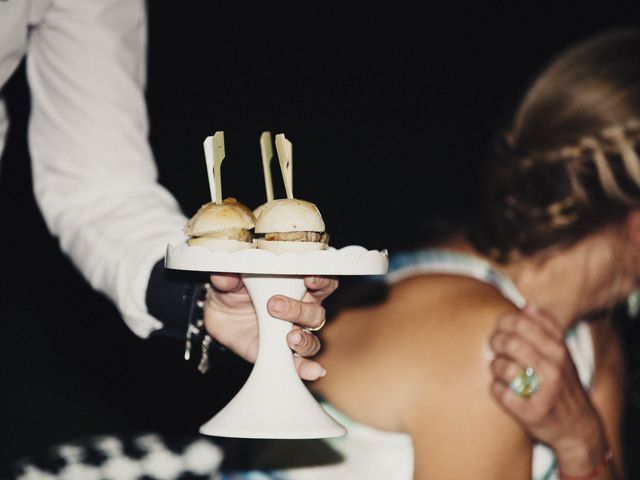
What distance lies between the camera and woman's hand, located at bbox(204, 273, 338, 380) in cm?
74

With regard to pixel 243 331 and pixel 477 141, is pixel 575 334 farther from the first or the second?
pixel 477 141

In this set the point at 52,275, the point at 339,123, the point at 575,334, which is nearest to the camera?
the point at 575,334

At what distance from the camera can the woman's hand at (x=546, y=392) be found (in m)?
1.22

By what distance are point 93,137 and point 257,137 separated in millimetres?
1310

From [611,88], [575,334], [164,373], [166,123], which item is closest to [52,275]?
[164,373]

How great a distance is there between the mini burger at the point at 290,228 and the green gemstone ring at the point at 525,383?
0.61 metres

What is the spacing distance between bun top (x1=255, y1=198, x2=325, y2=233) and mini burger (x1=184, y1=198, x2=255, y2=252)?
2 cm

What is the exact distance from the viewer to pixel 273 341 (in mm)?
756

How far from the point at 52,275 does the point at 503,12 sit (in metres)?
1.77

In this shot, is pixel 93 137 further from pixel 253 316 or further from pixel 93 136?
pixel 253 316

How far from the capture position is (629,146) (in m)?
1.34

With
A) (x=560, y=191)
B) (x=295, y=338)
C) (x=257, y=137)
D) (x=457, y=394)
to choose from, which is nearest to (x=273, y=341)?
(x=295, y=338)

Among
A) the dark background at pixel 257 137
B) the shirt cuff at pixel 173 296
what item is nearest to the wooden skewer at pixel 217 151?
the shirt cuff at pixel 173 296

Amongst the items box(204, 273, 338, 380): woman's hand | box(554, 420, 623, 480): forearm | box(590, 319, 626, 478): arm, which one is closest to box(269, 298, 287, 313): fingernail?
box(204, 273, 338, 380): woman's hand
